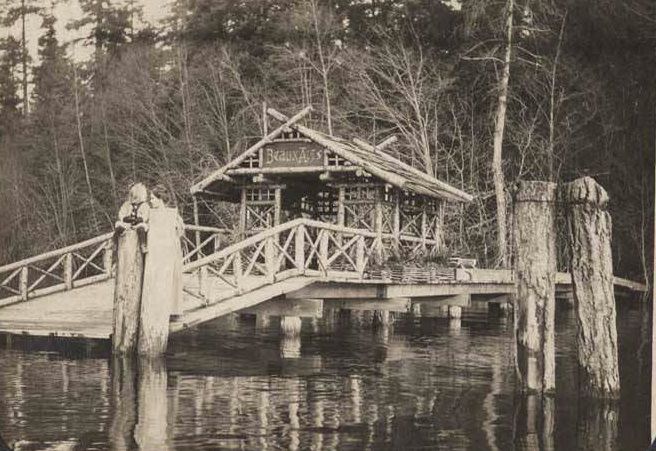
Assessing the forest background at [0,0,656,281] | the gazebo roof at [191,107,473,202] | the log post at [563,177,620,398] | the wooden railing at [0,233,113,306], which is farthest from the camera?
the gazebo roof at [191,107,473,202]

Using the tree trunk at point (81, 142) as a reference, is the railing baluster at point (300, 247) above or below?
below

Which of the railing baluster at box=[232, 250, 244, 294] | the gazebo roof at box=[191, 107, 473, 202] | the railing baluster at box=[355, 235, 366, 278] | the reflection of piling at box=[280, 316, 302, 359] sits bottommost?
the reflection of piling at box=[280, 316, 302, 359]

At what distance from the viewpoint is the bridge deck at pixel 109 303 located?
480 inches

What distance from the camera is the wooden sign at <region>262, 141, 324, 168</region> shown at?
64.4 feet

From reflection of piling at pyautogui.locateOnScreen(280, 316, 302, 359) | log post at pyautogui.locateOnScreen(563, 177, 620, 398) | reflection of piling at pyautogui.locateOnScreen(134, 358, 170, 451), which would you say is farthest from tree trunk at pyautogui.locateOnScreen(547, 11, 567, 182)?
reflection of piling at pyautogui.locateOnScreen(134, 358, 170, 451)

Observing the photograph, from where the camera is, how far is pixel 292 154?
1984 cm

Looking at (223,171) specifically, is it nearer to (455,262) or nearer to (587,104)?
→ (455,262)

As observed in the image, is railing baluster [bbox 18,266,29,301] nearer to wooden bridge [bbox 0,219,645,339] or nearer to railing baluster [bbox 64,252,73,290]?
wooden bridge [bbox 0,219,645,339]

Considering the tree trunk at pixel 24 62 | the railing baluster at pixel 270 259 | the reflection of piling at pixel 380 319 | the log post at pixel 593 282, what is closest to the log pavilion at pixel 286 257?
the railing baluster at pixel 270 259

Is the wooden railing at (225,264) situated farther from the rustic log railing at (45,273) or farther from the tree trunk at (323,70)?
the tree trunk at (323,70)

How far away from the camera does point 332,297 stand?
632 inches

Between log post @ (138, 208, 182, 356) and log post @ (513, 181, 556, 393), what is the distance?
4.27m

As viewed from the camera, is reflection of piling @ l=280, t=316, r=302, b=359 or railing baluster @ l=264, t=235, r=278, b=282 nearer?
railing baluster @ l=264, t=235, r=278, b=282

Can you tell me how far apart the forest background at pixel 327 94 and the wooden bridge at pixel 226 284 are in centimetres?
63
